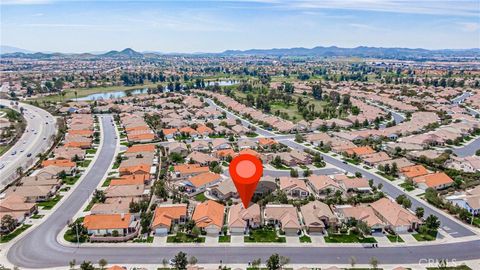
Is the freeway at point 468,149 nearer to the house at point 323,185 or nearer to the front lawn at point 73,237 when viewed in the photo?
the house at point 323,185

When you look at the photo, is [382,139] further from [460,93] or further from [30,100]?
[30,100]

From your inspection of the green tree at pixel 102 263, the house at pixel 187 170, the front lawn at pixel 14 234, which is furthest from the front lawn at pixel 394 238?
the front lawn at pixel 14 234

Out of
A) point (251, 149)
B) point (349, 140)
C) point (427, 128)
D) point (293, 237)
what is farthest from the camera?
point (427, 128)

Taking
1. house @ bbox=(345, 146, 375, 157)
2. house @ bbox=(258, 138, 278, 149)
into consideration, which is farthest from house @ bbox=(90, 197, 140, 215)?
house @ bbox=(345, 146, 375, 157)

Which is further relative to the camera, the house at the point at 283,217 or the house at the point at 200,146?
the house at the point at 200,146

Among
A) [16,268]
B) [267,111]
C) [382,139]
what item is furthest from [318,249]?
[267,111]

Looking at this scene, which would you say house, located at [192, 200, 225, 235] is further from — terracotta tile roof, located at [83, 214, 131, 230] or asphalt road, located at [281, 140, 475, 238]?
asphalt road, located at [281, 140, 475, 238]

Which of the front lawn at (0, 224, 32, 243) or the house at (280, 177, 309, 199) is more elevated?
the house at (280, 177, 309, 199)
